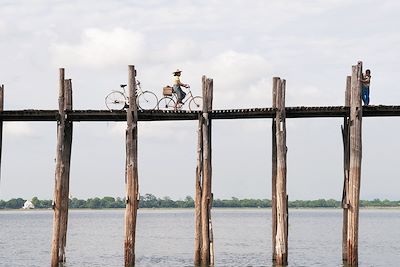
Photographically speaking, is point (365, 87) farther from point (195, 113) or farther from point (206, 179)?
point (206, 179)

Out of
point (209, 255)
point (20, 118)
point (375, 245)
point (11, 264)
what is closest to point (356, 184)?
point (209, 255)

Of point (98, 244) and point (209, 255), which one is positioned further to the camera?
point (98, 244)

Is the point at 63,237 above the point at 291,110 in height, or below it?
below

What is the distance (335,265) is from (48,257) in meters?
13.8

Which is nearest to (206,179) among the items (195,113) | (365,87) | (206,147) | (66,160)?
(206,147)

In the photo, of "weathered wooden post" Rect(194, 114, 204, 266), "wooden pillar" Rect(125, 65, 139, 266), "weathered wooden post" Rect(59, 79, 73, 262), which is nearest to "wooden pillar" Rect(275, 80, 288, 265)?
"weathered wooden post" Rect(194, 114, 204, 266)

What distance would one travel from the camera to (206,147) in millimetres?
28016

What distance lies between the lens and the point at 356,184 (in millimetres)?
26891

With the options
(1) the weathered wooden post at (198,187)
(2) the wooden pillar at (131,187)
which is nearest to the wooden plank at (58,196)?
(2) the wooden pillar at (131,187)

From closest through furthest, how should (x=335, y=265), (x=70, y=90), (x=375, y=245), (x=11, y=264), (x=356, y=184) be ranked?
(x=356, y=184) → (x=70, y=90) → (x=335, y=265) → (x=11, y=264) → (x=375, y=245)

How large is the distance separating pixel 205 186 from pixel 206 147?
1.24m

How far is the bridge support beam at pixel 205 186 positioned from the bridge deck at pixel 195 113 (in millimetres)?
452

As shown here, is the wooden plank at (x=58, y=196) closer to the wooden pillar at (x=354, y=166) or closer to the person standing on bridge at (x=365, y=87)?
the wooden pillar at (x=354, y=166)

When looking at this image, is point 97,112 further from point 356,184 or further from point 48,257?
point 48,257
